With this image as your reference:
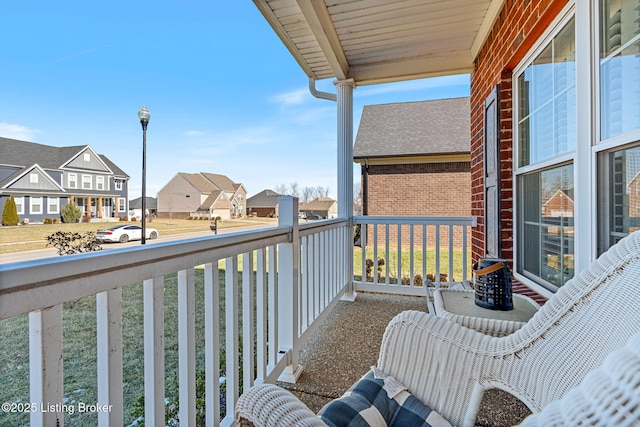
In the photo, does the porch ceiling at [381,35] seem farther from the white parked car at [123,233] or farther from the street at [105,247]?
the white parked car at [123,233]

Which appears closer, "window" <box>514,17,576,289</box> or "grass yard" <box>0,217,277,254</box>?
"grass yard" <box>0,217,277,254</box>

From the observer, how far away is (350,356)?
2.37m

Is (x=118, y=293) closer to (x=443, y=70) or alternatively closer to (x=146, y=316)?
(x=146, y=316)

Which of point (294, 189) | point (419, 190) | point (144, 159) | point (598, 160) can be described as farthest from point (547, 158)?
point (419, 190)

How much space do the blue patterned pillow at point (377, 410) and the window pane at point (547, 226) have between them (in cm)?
127

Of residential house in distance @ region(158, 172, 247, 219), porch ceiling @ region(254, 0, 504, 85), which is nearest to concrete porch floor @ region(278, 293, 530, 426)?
residential house in distance @ region(158, 172, 247, 219)

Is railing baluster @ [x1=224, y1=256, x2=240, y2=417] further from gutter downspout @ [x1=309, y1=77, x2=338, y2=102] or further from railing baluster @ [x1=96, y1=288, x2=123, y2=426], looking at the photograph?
gutter downspout @ [x1=309, y1=77, x2=338, y2=102]

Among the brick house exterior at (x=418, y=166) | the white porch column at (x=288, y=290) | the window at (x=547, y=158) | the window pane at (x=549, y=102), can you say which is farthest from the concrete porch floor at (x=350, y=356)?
the brick house exterior at (x=418, y=166)

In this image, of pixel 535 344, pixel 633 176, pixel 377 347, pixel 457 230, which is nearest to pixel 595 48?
pixel 633 176

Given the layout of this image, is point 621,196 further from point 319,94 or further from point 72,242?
point 319,94

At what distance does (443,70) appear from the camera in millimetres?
3439

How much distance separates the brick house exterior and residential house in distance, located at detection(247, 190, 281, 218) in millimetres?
6826

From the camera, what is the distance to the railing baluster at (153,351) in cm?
96

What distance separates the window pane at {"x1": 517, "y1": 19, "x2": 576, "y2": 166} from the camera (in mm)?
1705
